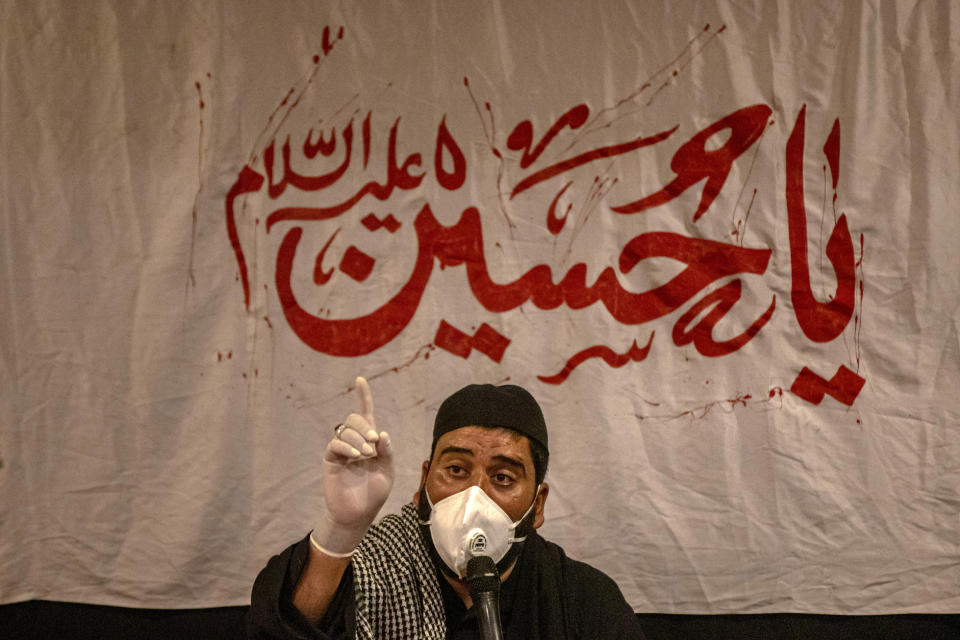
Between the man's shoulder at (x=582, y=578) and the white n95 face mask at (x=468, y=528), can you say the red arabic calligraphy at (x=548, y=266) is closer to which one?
the man's shoulder at (x=582, y=578)

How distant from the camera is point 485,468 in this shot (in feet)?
4.56

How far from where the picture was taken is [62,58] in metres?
1.93

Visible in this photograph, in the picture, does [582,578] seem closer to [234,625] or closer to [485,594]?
[485,594]

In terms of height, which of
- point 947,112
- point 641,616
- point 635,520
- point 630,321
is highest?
point 947,112

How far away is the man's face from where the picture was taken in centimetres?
138

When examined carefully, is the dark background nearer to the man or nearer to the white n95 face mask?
the man

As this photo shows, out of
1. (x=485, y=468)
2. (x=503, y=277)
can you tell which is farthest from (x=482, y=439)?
(x=503, y=277)

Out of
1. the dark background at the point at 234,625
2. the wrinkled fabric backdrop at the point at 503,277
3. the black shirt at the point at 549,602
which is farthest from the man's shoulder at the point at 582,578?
the dark background at the point at 234,625

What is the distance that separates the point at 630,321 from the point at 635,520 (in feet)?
1.47

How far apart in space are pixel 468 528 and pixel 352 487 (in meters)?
0.19

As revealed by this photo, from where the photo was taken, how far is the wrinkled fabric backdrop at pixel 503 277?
1881 millimetres

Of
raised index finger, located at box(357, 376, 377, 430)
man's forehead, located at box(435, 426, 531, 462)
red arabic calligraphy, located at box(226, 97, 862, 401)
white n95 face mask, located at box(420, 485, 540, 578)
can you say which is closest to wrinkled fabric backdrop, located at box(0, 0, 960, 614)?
red arabic calligraphy, located at box(226, 97, 862, 401)

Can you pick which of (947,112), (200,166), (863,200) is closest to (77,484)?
(200,166)

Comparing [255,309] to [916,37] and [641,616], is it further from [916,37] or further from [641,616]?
[916,37]
